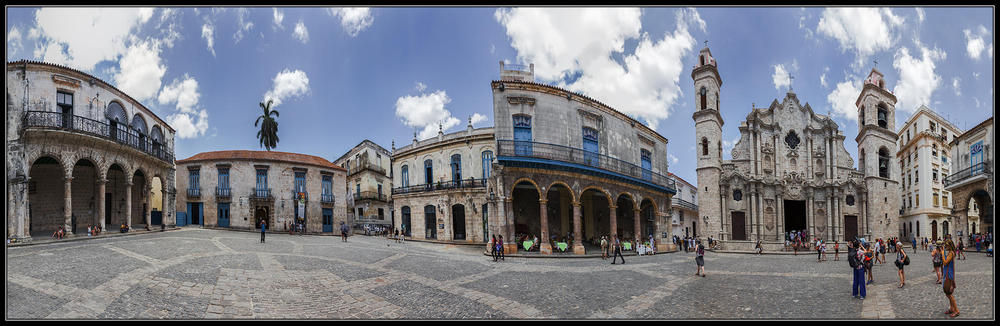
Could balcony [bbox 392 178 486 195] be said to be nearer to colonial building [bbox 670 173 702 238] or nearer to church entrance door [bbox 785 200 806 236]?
colonial building [bbox 670 173 702 238]

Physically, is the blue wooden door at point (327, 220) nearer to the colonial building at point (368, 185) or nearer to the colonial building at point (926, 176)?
the colonial building at point (368, 185)

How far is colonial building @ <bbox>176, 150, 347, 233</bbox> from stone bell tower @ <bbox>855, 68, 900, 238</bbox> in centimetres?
4379

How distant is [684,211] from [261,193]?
37.1 m

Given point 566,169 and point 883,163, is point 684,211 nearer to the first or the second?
point 883,163

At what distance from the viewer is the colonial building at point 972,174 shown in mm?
24406

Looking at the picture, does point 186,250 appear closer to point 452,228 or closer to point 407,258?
point 407,258

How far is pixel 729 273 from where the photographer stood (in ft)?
50.3

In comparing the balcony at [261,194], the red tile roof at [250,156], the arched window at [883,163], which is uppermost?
the red tile roof at [250,156]

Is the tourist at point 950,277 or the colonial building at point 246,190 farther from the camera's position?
the colonial building at point 246,190

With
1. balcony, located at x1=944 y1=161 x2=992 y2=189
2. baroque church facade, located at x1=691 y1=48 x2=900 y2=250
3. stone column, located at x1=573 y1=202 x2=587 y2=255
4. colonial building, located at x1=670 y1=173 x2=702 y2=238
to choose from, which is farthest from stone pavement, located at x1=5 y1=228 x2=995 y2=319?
colonial building, located at x1=670 y1=173 x2=702 y2=238

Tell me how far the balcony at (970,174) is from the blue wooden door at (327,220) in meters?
41.6

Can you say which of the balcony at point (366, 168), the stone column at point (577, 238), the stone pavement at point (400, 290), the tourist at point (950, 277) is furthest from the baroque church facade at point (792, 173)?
the balcony at point (366, 168)

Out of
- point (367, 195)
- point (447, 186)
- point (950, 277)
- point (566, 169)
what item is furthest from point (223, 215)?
point (950, 277)
